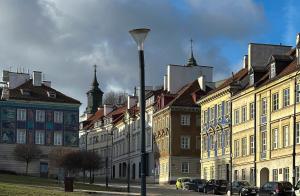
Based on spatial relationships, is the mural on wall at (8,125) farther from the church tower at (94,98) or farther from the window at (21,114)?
the church tower at (94,98)

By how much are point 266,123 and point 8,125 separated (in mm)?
48041

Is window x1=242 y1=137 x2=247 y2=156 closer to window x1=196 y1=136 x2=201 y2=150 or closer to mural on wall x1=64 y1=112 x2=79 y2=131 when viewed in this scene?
window x1=196 y1=136 x2=201 y2=150

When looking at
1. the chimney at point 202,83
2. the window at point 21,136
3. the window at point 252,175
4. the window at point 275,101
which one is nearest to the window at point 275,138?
the window at point 275,101

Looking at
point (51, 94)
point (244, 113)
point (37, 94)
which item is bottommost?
point (244, 113)

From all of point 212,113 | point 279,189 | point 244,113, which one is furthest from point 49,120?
point 279,189

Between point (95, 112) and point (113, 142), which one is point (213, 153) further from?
point (95, 112)

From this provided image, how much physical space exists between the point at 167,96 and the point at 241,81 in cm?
2365

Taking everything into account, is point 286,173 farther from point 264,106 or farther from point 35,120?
point 35,120

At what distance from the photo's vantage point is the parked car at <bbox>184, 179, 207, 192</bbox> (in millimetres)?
67625

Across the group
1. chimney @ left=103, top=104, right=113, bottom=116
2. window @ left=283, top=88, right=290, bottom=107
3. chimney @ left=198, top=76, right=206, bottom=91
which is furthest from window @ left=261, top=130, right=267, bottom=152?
chimney @ left=103, top=104, right=113, bottom=116

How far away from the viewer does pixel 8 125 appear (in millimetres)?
99688

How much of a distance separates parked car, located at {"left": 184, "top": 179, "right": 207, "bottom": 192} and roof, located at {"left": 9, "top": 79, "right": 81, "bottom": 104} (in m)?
36.8

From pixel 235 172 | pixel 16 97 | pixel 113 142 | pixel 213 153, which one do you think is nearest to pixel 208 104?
pixel 213 153

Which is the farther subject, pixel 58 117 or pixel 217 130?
pixel 58 117
